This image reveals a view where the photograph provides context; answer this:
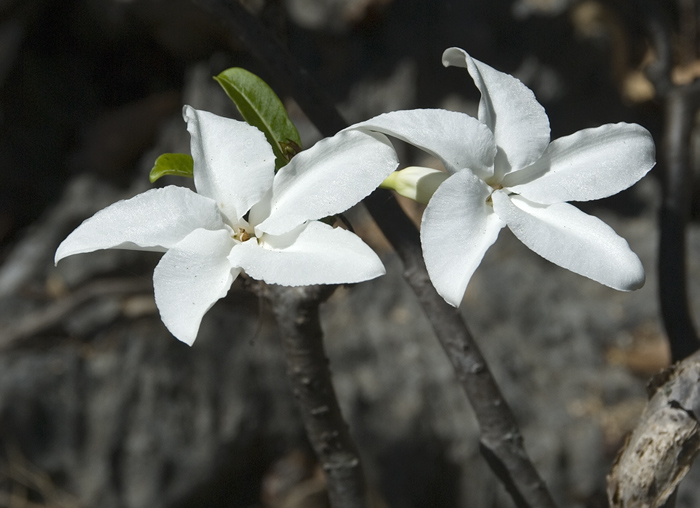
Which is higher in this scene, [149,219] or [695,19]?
[149,219]

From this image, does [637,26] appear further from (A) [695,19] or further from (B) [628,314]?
(B) [628,314]

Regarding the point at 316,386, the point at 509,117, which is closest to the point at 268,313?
the point at 316,386

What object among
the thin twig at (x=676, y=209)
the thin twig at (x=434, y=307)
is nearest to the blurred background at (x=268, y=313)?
the thin twig at (x=676, y=209)

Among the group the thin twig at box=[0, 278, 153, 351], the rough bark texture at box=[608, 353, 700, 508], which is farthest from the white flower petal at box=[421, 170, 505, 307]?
the thin twig at box=[0, 278, 153, 351]

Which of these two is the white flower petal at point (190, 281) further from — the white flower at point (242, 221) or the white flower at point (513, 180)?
the white flower at point (513, 180)

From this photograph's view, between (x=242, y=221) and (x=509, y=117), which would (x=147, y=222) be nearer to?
(x=242, y=221)

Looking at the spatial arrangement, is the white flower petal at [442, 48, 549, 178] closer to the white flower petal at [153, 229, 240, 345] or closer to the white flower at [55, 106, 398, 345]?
the white flower at [55, 106, 398, 345]

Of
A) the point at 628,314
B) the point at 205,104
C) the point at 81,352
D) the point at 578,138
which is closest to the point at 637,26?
the point at 628,314
